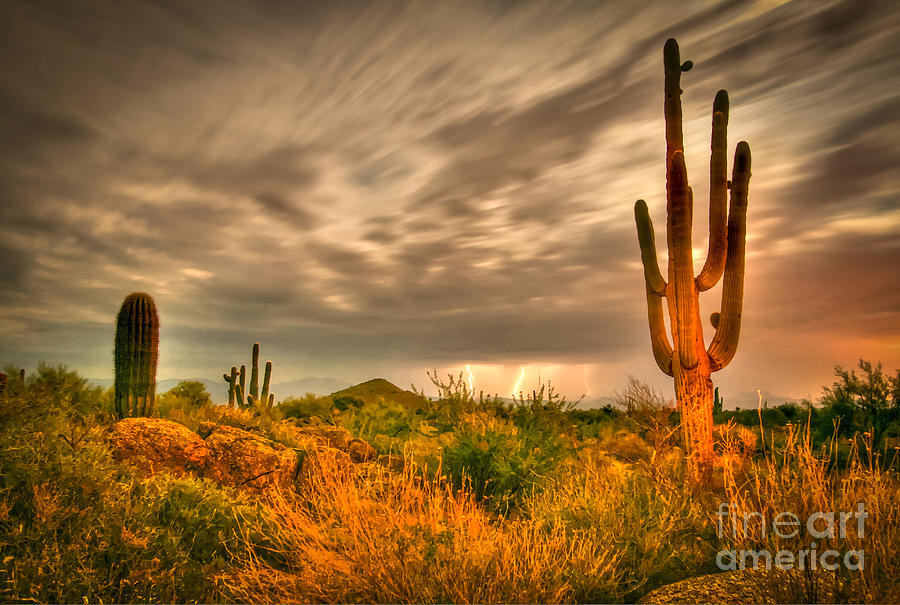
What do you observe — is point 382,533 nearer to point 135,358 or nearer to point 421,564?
point 421,564

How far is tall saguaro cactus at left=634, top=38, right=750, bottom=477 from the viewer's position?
40.9 ft

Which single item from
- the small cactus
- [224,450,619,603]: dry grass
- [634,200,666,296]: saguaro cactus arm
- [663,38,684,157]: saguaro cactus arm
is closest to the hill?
the small cactus

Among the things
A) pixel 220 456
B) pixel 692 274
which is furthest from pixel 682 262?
pixel 220 456

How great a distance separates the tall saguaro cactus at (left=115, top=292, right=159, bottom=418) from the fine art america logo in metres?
10.9

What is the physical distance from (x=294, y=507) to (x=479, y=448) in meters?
3.16

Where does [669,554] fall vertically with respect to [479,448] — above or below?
below

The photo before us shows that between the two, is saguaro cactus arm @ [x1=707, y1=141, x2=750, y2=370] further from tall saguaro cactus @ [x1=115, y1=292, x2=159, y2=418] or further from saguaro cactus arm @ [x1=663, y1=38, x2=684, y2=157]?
tall saguaro cactus @ [x1=115, y1=292, x2=159, y2=418]

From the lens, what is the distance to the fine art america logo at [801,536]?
5648mm

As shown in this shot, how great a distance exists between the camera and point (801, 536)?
19.9 ft

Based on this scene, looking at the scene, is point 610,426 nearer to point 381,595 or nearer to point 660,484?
point 660,484

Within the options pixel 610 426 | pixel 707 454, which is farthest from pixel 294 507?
pixel 610 426

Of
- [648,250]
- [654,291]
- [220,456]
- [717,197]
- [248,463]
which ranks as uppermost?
[717,197]

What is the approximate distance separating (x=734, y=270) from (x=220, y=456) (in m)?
10.4

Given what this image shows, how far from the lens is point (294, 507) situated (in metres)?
9.84
